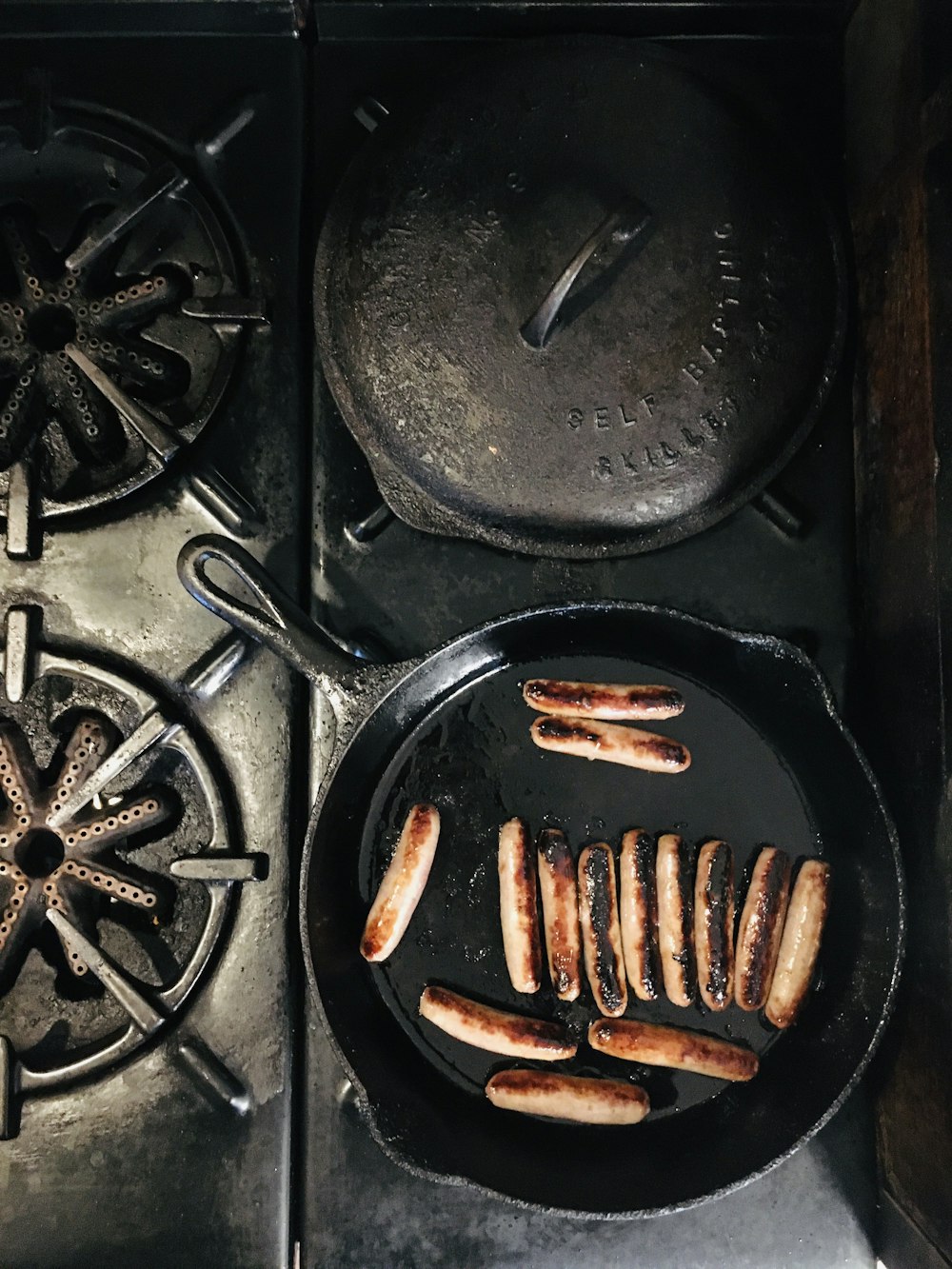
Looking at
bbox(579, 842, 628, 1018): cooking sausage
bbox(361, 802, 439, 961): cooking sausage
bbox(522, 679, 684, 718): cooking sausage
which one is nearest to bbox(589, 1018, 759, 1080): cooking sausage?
bbox(579, 842, 628, 1018): cooking sausage

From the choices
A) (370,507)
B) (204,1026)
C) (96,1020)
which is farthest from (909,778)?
(96,1020)

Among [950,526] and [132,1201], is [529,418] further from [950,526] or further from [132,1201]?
[132,1201]

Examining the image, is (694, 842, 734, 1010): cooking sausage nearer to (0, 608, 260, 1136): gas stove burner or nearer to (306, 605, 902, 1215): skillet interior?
(306, 605, 902, 1215): skillet interior

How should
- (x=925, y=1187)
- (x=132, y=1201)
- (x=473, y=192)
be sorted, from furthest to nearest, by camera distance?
(x=132, y=1201)
(x=925, y=1187)
(x=473, y=192)

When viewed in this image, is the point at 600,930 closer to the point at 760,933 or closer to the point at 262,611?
the point at 760,933

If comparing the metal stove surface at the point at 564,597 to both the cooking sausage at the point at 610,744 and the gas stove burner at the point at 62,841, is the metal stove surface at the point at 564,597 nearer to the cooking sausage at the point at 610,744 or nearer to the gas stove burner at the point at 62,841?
the cooking sausage at the point at 610,744

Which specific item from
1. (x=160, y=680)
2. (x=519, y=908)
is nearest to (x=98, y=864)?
(x=160, y=680)
